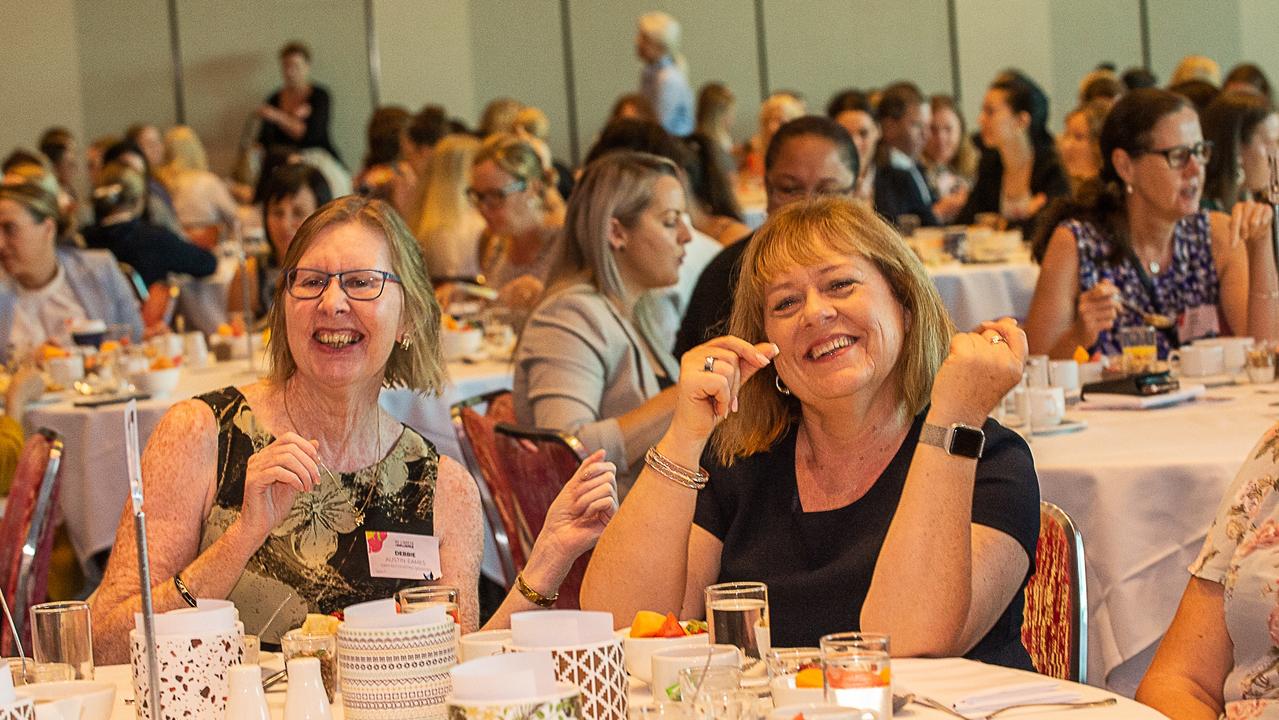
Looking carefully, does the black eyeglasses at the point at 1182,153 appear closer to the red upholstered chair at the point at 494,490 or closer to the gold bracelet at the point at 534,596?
the red upholstered chair at the point at 494,490

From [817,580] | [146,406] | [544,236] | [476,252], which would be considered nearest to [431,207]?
[476,252]

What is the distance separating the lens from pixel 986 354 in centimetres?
221

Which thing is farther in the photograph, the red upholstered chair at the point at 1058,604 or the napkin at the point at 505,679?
the red upholstered chair at the point at 1058,604

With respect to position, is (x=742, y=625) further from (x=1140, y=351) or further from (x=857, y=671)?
(x=1140, y=351)

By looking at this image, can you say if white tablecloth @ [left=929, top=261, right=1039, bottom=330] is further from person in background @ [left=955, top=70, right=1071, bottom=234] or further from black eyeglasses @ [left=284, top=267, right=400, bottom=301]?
black eyeglasses @ [left=284, top=267, right=400, bottom=301]

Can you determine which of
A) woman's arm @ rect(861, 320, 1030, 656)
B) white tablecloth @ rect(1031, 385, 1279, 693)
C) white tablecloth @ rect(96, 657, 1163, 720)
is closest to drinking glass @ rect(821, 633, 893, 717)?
white tablecloth @ rect(96, 657, 1163, 720)

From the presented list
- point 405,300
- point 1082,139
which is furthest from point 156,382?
point 1082,139

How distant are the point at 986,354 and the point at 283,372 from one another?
4.03 ft

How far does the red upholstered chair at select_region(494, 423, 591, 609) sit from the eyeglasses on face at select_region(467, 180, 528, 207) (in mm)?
2773

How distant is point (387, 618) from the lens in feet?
5.52

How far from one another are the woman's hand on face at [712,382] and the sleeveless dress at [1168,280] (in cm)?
275

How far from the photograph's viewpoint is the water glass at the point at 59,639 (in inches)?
75.2

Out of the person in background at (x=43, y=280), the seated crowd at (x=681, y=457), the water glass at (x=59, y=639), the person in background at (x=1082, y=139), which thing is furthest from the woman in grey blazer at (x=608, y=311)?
the person in background at (x=1082, y=139)

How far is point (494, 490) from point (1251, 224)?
255cm
